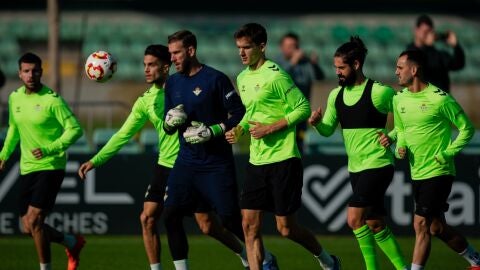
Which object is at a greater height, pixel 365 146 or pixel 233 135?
pixel 233 135

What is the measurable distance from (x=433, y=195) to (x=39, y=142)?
416cm

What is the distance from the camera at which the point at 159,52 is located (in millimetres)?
11203

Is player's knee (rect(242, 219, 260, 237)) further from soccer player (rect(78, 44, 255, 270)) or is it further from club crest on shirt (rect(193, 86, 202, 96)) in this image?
club crest on shirt (rect(193, 86, 202, 96))

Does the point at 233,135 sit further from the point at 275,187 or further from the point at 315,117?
the point at 315,117

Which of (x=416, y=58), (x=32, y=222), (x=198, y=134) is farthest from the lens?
(x=32, y=222)

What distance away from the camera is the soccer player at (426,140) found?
10.6 metres

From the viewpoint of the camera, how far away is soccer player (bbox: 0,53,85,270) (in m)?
11.5

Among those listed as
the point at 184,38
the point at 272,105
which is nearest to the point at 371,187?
the point at 272,105

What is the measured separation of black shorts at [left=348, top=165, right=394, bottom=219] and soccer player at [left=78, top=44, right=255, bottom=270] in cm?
134

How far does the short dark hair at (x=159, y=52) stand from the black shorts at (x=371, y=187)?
229cm

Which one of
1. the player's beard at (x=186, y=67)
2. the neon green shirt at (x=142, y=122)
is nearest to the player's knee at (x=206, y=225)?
the neon green shirt at (x=142, y=122)

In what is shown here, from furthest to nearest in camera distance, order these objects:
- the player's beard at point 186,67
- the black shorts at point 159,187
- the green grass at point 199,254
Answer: the green grass at point 199,254, the black shorts at point 159,187, the player's beard at point 186,67

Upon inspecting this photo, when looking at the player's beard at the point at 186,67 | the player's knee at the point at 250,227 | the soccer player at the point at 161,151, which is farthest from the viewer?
the soccer player at the point at 161,151

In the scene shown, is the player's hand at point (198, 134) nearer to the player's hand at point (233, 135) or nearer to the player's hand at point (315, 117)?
the player's hand at point (233, 135)
